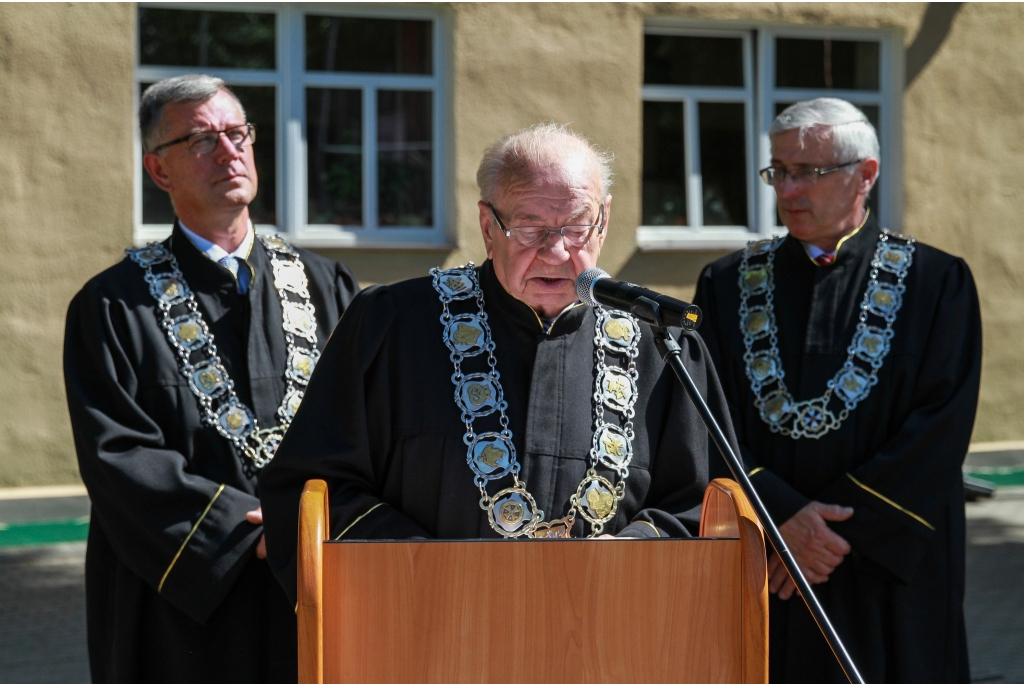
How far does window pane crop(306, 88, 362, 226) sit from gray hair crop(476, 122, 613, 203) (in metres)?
5.71

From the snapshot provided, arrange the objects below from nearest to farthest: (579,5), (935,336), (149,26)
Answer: (935,336) < (149,26) < (579,5)

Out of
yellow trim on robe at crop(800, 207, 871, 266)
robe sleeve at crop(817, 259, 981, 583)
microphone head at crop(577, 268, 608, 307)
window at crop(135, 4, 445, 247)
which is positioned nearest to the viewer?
microphone head at crop(577, 268, 608, 307)

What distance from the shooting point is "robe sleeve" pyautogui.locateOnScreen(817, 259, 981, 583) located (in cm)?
352

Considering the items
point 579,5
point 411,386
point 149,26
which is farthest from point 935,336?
point 149,26

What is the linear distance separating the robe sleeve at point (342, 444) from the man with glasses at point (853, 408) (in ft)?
4.66

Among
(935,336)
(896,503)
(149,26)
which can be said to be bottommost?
(896,503)

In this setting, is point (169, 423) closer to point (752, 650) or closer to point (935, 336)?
point (752, 650)

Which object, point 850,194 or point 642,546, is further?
point 850,194

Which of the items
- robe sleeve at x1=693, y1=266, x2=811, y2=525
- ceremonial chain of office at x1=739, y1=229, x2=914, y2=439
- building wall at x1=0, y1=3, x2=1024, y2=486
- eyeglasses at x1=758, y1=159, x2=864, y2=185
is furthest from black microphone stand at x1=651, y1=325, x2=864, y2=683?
building wall at x1=0, y1=3, x2=1024, y2=486

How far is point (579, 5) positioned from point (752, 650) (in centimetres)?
689

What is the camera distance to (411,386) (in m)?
2.69

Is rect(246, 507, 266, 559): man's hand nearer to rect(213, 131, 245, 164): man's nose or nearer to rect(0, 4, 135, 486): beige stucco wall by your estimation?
rect(213, 131, 245, 164): man's nose

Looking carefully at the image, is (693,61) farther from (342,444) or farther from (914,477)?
(342,444)

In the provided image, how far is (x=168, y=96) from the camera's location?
3.71 m
